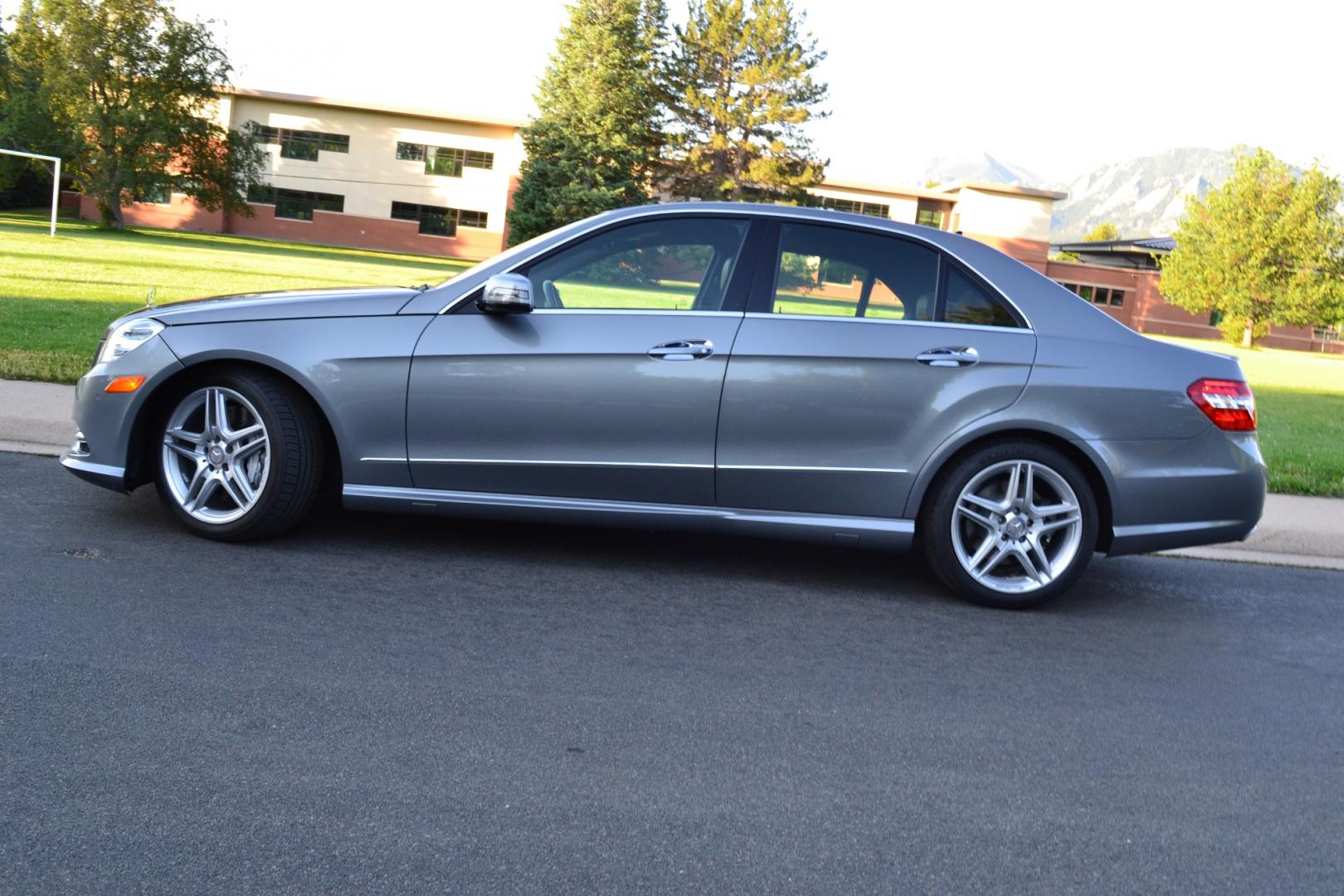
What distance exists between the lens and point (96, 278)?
20766mm

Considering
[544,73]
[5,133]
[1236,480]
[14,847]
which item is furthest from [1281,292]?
[14,847]

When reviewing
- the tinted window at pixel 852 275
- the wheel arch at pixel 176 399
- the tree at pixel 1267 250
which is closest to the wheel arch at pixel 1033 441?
the tinted window at pixel 852 275

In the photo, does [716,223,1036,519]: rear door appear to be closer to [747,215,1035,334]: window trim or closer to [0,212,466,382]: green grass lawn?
[747,215,1035,334]: window trim

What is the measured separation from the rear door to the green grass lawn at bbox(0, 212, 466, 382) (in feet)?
5.94

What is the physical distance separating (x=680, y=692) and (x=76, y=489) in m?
3.68

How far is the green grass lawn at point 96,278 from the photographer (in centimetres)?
1059

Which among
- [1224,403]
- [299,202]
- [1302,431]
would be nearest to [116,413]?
[1224,403]

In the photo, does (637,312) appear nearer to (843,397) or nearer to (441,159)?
(843,397)

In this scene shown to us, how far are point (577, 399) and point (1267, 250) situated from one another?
60642 millimetres

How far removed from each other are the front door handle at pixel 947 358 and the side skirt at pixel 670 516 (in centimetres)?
67

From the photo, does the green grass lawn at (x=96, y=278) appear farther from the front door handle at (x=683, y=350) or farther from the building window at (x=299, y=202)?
the building window at (x=299, y=202)

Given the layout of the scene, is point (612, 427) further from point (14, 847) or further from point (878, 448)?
point (14, 847)

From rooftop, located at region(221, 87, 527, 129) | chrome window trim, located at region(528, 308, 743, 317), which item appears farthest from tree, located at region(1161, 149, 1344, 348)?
chrome window trim, located at region(528, 308, 743, 317)

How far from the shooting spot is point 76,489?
6195mm
